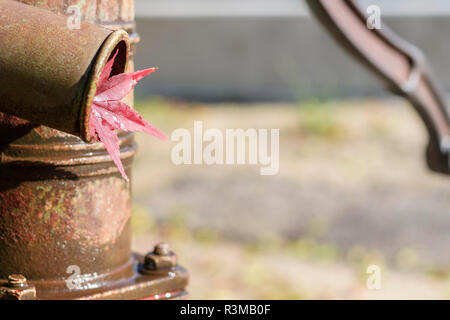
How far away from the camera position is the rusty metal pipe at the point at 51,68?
1.28 metres

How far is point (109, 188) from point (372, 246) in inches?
147

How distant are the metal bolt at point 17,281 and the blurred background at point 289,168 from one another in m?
1.33

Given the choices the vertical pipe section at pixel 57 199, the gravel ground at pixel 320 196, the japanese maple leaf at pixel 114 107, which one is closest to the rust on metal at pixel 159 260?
the vertical pipe section at pixel 57 199

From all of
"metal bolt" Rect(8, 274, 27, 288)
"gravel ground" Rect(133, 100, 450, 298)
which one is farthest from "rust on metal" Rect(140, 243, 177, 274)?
"gravel ground" Rect(133, 100, 450, 298)

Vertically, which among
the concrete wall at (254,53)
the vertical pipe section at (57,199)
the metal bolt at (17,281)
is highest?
the concrete wall at (254,53)

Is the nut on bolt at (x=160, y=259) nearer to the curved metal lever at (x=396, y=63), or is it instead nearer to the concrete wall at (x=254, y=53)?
the curved metal lever at (x=396, y=63)

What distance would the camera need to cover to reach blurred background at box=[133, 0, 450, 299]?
478 cm

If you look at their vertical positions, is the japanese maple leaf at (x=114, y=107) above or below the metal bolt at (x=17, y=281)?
above

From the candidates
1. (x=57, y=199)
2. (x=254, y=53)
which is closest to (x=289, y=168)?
(x=254, y=53)

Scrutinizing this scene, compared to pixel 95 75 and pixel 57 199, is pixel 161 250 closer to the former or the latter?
pixel 57 199

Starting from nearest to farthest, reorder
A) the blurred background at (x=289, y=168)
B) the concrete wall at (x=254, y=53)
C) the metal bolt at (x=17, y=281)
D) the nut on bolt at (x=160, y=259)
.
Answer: the metal bolt at (x=17, y=281) < the nut on bolt at (x=160, y=259) < the blurred background at (x=289, y=168) < the concrete wall at (x=254, y=53)

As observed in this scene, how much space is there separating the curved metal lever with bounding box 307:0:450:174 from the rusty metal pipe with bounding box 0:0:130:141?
80cm

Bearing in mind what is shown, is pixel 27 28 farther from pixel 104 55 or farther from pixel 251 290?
pixel 251 290
